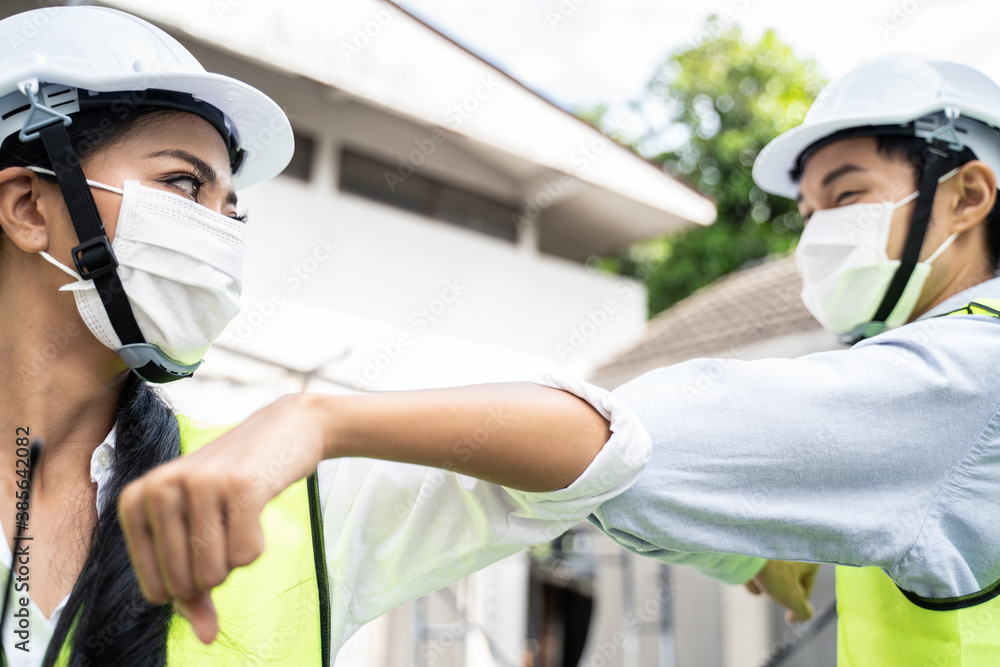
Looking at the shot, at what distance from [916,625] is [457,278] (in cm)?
811

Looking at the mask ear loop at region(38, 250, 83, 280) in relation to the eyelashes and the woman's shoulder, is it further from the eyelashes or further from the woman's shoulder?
the woman's shoulder

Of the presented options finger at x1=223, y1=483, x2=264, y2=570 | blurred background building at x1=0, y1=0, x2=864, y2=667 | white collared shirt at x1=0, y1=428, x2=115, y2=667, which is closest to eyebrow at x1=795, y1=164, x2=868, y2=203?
finger at x1=223, y1=483, x2=264, y2=570

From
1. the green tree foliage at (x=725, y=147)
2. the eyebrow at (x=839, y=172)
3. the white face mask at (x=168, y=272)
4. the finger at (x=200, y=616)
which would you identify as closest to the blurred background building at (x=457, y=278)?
the white face mask at (x=168, y=272)

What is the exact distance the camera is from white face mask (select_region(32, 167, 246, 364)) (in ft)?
4.58

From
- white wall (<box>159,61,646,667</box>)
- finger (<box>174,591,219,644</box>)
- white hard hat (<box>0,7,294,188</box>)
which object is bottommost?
finger (<box>174,591,219,644</box>)

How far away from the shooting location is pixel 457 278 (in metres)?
9.29

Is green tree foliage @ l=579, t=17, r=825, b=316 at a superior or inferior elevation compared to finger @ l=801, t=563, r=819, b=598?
superior

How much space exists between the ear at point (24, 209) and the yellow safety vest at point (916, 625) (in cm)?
179

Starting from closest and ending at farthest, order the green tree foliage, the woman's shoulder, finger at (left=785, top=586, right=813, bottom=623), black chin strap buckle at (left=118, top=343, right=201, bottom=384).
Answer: black chin strap buckle at (left=118, top=343, right=201, bottom=384), the woman's shoulder, finger at (left=785, top=586, right=813, bottom=623), the green tree foliage

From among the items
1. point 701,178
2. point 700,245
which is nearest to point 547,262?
point 700,245

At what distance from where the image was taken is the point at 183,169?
57.4 inches

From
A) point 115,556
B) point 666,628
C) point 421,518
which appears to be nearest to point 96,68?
point 115,556

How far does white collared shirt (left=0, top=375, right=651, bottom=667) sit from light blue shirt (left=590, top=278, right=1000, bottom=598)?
0.07m

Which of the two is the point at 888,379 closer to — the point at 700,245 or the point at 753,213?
the point at 700,245
